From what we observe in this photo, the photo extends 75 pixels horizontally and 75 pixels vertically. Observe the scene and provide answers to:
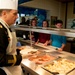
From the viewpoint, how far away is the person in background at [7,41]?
3.20 feet

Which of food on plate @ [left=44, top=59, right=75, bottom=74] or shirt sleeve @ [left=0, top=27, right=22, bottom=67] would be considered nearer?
shirt sleeve @ [left=0, top=27, right=22, bottom=67]

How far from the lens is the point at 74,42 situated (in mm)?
4734

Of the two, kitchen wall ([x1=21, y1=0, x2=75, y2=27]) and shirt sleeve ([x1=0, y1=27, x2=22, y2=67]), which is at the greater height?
kitchen wall ([x1=21, y1=0, x2=75, y2=27])

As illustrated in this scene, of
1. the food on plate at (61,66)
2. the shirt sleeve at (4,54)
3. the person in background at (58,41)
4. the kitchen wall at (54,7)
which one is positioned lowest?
the food on plate at (61,66)

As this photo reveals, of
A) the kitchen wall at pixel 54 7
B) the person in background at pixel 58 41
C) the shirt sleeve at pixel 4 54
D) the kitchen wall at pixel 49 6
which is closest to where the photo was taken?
the shirt sleeve at pixel 4 54

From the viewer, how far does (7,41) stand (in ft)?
3.23

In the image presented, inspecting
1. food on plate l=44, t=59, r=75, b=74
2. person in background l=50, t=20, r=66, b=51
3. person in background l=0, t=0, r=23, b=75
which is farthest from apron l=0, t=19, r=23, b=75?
person in background l=50, t=20, r=66, b=51

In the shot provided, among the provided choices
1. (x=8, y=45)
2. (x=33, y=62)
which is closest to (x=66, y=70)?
(x=33, y=62)

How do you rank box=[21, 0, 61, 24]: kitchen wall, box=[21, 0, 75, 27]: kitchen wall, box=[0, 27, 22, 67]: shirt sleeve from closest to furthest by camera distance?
box=[0, 27, 22, 67]: shirt sleeve
box=[21, 0, 61, 24]: kitchen wall
box=[21, 0, 75, 27]: kitchen wall

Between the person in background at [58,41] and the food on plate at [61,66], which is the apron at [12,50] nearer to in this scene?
the food on plate at [61,66]

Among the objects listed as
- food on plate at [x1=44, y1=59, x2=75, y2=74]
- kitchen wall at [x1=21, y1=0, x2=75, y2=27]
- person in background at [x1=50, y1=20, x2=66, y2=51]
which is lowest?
food on plate at [x1=44, y1=59, x2=75, y2=74]

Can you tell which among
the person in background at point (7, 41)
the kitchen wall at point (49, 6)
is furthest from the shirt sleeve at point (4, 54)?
the kitchen wall at point (49, 6)

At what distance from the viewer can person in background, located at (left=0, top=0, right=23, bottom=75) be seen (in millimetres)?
975

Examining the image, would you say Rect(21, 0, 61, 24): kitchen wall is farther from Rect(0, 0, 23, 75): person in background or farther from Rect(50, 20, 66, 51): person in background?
Rect(0, 0, 23, 75): person in background
